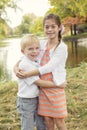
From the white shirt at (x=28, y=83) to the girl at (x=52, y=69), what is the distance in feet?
0.17

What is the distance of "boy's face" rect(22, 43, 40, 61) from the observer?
9.55 feet

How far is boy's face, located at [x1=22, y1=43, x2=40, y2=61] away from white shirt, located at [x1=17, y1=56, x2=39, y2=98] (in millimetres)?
37

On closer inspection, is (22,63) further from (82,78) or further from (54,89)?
(82,78)

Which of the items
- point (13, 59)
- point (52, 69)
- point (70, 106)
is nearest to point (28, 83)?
point (52, 69)

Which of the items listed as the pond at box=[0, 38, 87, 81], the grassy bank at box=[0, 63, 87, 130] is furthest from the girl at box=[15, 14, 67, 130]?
the pond at box=[0, 38, 87, 81]

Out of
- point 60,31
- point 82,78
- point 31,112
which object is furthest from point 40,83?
point 82,78

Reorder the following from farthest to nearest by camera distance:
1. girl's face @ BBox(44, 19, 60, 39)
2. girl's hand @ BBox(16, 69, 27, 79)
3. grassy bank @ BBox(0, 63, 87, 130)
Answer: grassy bank @ BBox(0, 63, 87, 130) < girl's face @ BBox(44, 19, 60, 39) < girl's hand @ BBox(16, 69, 27, 79)

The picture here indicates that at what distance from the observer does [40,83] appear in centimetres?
290

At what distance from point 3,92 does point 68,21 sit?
33.1m

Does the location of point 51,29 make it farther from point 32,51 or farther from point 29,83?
point 29,83

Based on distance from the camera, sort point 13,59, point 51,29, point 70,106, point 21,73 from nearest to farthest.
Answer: point 21,73 < point 51,29 < point 70,106 < point 13,59

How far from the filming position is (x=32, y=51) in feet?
9.57

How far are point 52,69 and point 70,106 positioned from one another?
7.18 ft

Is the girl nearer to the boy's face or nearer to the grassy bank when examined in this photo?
the boy's face
